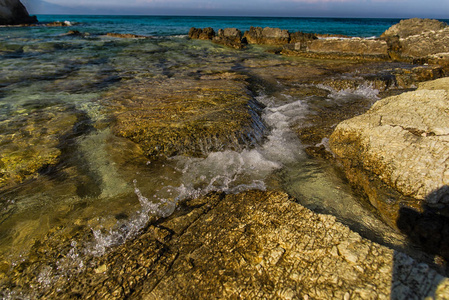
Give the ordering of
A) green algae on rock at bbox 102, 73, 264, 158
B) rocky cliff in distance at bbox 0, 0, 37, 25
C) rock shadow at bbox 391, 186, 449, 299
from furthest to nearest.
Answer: rocky cliff in distance at bbox 0, 0, 37, 25 < green algae on rock at bbox 102, 73, 264, 158 < rock shadow at bbox 391, 186, 449, 299

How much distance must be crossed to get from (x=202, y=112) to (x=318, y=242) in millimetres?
3616

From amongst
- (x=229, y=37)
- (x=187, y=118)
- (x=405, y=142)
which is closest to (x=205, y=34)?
(x=229, y=37)

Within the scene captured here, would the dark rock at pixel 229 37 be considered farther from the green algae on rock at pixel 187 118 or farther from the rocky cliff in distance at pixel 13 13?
the rocky cliff in distance at pixel 13 13

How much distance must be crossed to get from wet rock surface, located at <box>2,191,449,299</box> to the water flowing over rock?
3.22 feet

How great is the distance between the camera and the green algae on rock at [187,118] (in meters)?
4.23

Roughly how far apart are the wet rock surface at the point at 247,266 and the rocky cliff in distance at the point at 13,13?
168 ft

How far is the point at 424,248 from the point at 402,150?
128 centimetres

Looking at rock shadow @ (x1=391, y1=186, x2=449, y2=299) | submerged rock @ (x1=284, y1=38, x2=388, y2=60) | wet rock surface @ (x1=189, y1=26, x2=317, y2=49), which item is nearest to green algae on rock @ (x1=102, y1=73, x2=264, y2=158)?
rock shadow @ (x1=391, y1=186, x2=449, y2=299)

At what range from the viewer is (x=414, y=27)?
15812mm

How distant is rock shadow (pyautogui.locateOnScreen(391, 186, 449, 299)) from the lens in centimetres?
167

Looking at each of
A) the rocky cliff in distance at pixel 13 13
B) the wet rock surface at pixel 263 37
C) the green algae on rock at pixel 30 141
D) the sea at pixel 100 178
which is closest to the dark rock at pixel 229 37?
the wet rock surface at pixel 263 37

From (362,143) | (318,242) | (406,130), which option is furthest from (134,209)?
(406,130)

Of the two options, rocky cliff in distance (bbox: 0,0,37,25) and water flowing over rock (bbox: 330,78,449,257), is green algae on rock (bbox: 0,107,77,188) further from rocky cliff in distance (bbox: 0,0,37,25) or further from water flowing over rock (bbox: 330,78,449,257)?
rocky cliff in distance (bbox: 0,0,37,25)

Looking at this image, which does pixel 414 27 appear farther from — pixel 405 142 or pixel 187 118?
pixel 187 118
